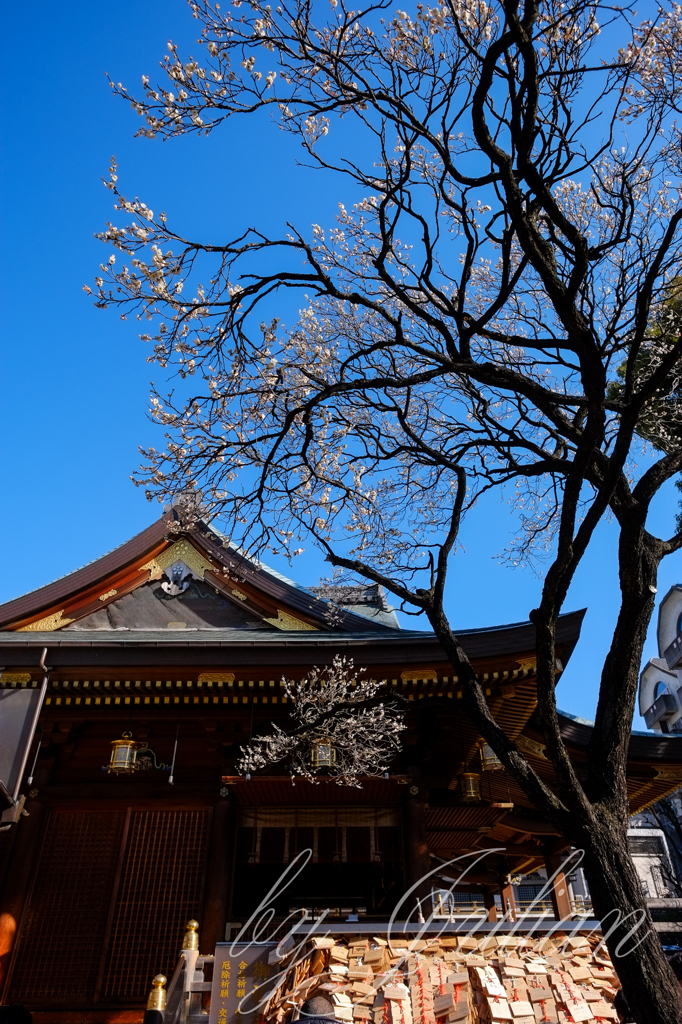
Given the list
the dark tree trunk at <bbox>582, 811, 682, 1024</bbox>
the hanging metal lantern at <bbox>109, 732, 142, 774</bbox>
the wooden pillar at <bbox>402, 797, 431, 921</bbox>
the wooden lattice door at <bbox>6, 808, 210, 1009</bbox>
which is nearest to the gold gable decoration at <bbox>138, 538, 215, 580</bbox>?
the hanging metal lantern at <bbox>109, 732, 142, 774</bbox>

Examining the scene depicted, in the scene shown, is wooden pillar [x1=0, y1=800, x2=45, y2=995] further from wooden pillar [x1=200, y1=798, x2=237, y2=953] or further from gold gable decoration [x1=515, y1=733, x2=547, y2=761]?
gold gable decoration [x1=515, y1=733, x2=547, y2=761]

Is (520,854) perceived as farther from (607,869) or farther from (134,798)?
(607,869)

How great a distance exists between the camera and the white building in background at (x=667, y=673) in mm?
30719

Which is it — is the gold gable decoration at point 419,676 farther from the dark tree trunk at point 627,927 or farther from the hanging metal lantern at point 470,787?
the dark tree trunk at point 627,927

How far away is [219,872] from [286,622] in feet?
11.4

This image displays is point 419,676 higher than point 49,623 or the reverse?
the reverse

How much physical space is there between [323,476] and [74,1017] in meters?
6.79

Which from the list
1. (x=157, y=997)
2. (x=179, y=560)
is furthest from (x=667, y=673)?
(x=157, y=997)

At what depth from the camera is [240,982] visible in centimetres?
637

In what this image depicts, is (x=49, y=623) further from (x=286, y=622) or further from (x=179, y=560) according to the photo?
(x=286, y=622)

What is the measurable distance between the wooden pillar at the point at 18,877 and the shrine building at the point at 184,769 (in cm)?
2

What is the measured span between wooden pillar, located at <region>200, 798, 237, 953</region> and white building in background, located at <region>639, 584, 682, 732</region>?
25932mm

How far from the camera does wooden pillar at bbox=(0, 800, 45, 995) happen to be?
860cm

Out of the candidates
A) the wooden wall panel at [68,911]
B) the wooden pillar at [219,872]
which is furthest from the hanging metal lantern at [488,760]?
the wooden wall panel at [68,911]
